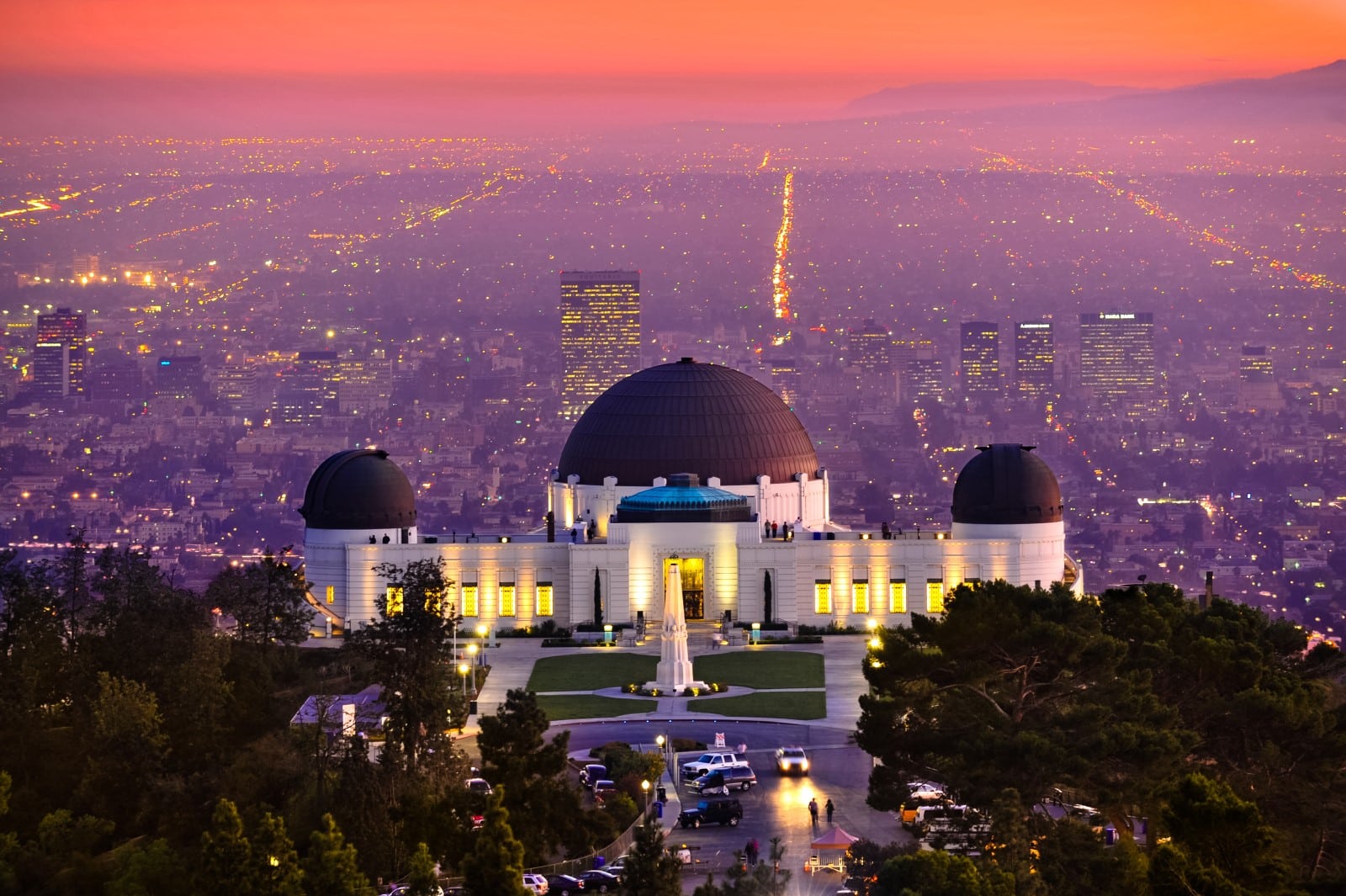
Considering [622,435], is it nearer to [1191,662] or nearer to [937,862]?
[1191,662]

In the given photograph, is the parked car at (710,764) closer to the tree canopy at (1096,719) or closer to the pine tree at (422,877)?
the tree canopy at (1096,719)

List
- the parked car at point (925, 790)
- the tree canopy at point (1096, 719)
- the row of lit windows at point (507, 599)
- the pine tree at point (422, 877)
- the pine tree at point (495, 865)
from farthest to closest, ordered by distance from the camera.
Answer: the row of lit windows at point (507, 599) → the parked car at point (925, 790) → the tree canopy at point (1096, 719) → the pine tree at point (422, 877) → the pine tree at point (495, 865)

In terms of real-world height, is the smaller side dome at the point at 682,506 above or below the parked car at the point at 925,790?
above

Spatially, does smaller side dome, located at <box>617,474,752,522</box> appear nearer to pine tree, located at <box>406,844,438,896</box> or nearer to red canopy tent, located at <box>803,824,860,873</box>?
red canopy tent, located at <box>803,824,860,873</box>

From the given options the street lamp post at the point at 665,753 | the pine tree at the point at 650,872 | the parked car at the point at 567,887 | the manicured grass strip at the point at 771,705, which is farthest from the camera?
the manicured grass strip at the point at 771,705

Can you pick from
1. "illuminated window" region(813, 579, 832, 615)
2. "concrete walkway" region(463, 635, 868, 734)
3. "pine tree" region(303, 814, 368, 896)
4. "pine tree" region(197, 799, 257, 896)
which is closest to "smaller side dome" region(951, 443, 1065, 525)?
"illuminated window" region(813, 579, 832, 615)

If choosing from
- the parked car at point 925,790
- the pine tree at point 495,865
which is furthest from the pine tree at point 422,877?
the parked car at point 925,790

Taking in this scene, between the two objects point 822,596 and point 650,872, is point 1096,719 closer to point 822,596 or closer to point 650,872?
point 650,872

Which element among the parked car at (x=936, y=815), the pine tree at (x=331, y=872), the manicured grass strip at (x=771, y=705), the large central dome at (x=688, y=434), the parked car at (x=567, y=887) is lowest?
the parked car at (x=567, y=887)
